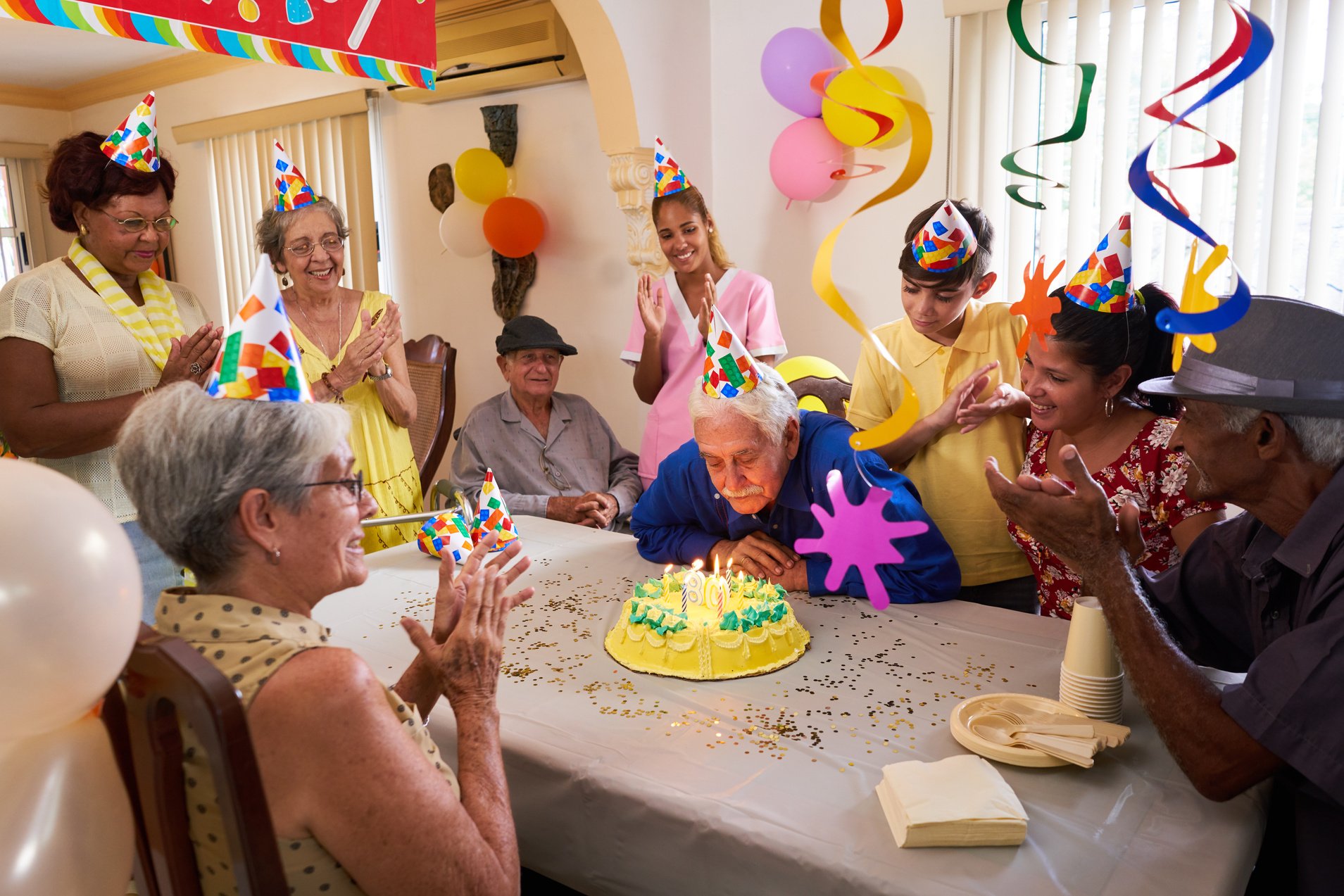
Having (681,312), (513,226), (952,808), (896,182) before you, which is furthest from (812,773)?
(513,226)

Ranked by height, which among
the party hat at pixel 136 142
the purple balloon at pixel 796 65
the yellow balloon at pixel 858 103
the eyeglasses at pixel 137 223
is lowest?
the eyeglasses at pixel 137 223

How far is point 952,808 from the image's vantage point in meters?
1.21

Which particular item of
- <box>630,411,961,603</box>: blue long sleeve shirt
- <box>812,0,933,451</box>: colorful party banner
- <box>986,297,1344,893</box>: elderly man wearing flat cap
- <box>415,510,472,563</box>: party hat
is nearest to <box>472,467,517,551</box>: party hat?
<box>415,510,472,563</box>: party hat

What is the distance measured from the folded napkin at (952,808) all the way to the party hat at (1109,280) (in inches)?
44.7

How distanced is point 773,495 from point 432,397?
200cm

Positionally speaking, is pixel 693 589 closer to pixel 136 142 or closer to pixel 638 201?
pixel 136 142

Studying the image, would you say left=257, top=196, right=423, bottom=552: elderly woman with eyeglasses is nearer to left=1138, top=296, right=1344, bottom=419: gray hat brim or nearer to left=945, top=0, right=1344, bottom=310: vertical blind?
left=1138, top=296, right=1344, bottom=419: gray hat brim

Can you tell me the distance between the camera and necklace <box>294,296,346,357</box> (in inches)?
110

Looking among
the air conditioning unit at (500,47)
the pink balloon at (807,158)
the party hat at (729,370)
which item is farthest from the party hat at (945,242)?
the air conditioning unit at (500,47)

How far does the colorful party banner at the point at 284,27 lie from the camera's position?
85.7 inches

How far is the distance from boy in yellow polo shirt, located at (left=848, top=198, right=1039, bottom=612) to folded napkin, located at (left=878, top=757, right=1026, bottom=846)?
99 cm

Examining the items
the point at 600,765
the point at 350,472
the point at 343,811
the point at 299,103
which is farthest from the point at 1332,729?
the point at 299,103

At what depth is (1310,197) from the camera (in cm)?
319

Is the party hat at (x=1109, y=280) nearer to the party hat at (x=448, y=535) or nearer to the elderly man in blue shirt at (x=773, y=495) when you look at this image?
the elderly man in blue shirt at (x=773, y=495)
